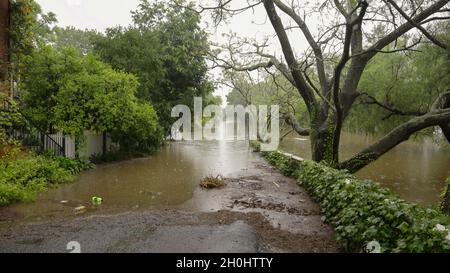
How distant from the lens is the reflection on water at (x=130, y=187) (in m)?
8.26

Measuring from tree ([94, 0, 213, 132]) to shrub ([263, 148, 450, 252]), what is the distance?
1400 cm

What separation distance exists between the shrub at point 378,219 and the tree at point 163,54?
14.0 meters

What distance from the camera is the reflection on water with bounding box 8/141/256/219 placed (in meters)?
8.26

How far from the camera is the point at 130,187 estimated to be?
1073 centimetres

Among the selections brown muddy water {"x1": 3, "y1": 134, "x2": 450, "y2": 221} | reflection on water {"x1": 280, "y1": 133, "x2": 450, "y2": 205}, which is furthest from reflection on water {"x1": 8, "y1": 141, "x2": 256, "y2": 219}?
reflection on water {"x1": 280, "y1": 133, "x2": 450, "y2": 205}

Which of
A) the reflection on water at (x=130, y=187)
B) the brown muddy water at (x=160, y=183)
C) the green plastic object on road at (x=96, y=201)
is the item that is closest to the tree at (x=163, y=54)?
the brown muddy water at (x=160, y=183)

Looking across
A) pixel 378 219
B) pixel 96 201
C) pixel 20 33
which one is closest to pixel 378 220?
pixel 378 219

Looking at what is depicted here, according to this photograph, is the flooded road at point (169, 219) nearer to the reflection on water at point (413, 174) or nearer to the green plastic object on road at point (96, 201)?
the green plastic object on road at point (96, 201)

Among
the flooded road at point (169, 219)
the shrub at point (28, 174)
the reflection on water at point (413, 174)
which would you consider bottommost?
the reflection on water at point (413, 174)

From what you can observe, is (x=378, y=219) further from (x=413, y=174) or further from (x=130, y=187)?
(x=413, y=174)

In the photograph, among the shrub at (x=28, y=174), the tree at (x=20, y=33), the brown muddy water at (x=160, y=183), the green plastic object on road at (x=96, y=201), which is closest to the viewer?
the shrub at (x=28, y=174)

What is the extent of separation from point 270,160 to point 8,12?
12.8 metres

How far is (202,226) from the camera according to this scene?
22.0 feet
